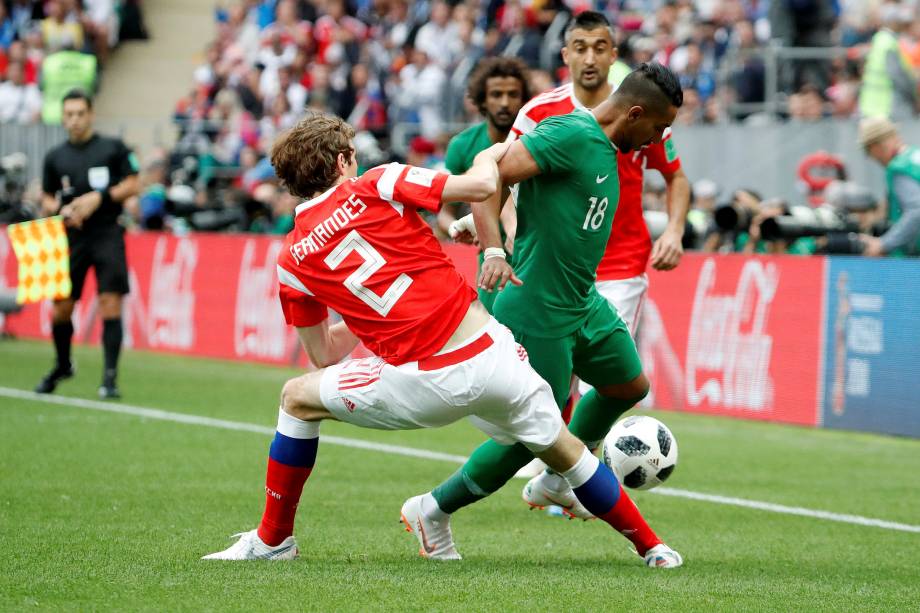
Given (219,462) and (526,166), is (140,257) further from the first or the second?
(526,166)

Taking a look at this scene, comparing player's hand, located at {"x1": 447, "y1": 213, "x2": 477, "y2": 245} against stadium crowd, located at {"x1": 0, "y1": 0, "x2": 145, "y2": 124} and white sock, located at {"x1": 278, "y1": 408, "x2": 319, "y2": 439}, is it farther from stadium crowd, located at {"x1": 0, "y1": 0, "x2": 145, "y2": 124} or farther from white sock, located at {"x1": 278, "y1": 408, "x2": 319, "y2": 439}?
stadium crowd, located at {"x1": 0, "y1": 0, "x2": 145, "y2": 124}

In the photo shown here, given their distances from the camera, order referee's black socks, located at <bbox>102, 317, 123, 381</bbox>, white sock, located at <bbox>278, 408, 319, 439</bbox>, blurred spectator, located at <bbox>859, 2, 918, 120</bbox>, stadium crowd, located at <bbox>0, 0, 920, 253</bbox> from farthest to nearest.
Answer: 1. stadium crowd, located at <bbox>0, 0, 920, 253</bbox>
2. blurred spectator, located at <bbox>859, 2, 918, 120</bbox>
3. referee's black socks, located at <bbox>102, 317, 123, 381</bbox>
4. white sock, located at <bbox>278, 408, 319, 439</bbox>

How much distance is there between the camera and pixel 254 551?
6215 millimetres

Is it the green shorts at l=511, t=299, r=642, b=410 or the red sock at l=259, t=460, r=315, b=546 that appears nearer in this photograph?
the red sock at l=259, t=460, r=315, b=546

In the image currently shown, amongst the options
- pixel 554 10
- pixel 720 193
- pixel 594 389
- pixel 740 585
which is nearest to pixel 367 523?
pixel 594 389

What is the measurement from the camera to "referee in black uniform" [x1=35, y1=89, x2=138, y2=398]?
12539 mm

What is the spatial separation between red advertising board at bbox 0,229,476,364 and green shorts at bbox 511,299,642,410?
1009 centimetres

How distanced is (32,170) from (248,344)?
8176 mm

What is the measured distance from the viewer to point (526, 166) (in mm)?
6074

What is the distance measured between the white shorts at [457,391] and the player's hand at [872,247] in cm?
673

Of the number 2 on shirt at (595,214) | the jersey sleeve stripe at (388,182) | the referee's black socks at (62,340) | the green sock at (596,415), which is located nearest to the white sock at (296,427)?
the jersey sleeve stripe at (388,182)

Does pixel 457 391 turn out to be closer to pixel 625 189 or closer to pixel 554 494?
pixel 554 494

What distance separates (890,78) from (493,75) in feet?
24.5

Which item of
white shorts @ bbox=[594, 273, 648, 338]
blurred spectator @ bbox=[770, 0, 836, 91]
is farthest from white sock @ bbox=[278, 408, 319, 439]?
blurred spectator @ bbox=[770, 0, 836, 91]
